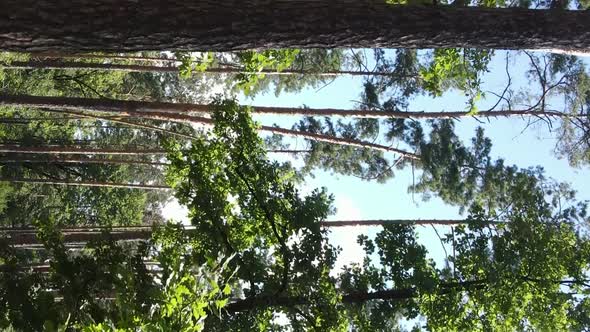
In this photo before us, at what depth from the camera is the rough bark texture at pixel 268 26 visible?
4.29 m

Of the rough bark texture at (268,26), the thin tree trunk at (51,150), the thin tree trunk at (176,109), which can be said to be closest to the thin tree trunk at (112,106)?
the thin tree trunk at (176,109)

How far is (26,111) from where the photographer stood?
2078 centimetres

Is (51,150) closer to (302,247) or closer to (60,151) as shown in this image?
(60,151)

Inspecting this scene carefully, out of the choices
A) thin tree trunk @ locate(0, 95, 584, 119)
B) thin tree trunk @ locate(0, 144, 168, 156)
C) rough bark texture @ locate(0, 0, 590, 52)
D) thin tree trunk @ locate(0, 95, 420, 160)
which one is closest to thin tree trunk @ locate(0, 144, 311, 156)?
thin tree trunk @ locate(0, 144, 168, 156)

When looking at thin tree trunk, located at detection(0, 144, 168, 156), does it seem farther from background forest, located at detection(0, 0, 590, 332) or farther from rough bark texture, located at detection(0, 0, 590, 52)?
rough bark texture, located at detection(0, 0, 590, 52)

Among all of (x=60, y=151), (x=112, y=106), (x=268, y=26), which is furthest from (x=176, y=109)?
(x=268, y=26)

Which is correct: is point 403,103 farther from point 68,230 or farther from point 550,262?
point 68,230

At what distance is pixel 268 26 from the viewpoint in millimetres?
5090

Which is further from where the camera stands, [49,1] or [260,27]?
[260,27]

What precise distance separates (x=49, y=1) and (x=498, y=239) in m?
9.22

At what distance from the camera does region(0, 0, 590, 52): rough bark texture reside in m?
4.29

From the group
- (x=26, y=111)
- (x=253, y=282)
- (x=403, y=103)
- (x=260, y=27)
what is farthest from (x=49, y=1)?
(x=26, y=111)

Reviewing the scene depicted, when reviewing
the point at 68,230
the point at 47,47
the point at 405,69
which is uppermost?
the point at 405,69

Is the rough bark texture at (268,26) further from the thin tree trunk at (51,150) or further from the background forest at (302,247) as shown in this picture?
the thin tree trunk at (51,150)
